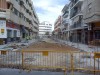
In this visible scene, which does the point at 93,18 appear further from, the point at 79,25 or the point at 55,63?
the point at 55,63

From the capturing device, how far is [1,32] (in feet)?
31.5

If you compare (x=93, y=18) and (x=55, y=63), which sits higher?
(x=93, y=18)

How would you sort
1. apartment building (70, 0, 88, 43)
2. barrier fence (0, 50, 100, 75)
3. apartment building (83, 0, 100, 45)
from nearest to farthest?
barrier fence (0, 50, 100, 75), apartment building (83, 0, 100, 45), apartment building (70, 0, 88, 43)

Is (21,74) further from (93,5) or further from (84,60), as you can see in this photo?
(93,5)

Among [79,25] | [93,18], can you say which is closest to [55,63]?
[93,18]

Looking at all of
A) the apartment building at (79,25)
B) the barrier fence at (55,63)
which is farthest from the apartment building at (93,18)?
the barrier fence at (55,63)

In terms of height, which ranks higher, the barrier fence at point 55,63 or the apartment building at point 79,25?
the apartment building at point 79,25

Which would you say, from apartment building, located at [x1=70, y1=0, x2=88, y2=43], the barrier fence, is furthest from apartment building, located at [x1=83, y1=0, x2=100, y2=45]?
the barrier fence

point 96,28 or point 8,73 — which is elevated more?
point 96,28

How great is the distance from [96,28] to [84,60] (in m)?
22.5

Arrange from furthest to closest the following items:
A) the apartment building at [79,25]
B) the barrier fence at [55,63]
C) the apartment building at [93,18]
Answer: the apartment building at [79,25] < the apartment building at [93,18] < the barrier fence at [55,63]

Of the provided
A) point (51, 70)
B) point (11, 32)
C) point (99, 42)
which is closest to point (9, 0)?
point (11, 32)

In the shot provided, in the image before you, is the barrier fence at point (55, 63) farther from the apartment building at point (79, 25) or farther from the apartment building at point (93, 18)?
the apartment building at point (79, 25)

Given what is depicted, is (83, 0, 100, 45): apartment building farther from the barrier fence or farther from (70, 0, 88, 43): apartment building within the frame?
the barrier fence
